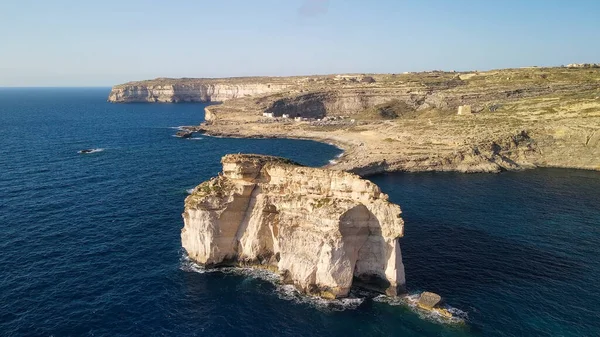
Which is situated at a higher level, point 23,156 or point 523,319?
point 23,156

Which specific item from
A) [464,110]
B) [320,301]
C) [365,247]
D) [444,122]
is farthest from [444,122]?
[320,301]

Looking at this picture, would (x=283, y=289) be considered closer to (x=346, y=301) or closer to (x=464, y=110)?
(x=346, y=301)

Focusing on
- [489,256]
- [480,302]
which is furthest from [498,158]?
[480,302]

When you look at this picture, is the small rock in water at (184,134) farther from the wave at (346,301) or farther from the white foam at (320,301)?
the white foam at (320,301)

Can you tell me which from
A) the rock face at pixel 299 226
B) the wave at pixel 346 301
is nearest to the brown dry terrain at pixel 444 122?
the rock face at pixel 299 226

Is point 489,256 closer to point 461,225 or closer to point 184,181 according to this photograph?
point 461,225

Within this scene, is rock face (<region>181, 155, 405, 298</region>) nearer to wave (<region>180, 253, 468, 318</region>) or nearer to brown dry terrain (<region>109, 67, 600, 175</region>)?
wave (<region>180, 253, 468, 318</region>)
